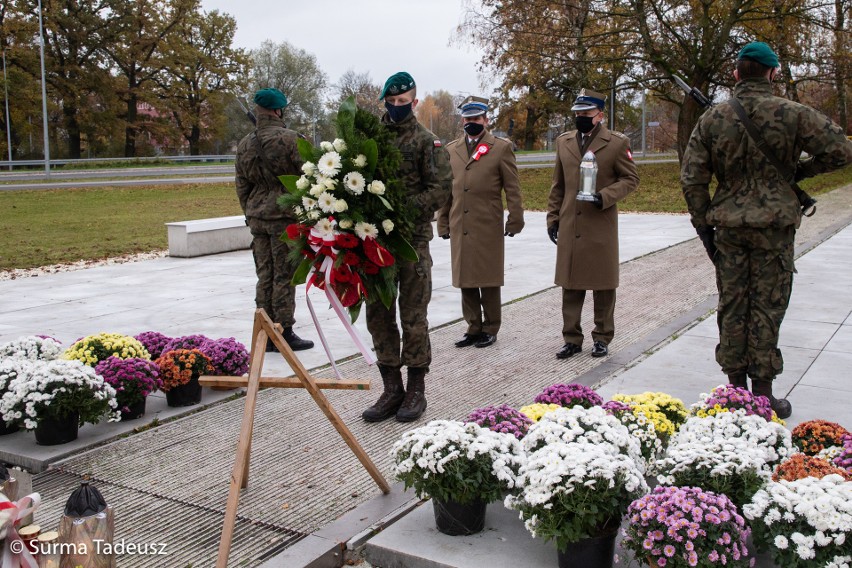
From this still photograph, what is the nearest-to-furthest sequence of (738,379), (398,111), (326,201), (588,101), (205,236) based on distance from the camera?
Answer: (326,201) → (398,111) → (738,379) → (588,101) → (205,236)

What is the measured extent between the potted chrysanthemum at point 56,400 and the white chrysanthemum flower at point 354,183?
6.91 ft

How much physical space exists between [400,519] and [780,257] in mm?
2867

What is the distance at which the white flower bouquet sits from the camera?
334cm

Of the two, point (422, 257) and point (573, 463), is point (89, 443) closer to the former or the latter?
point (422, 257)

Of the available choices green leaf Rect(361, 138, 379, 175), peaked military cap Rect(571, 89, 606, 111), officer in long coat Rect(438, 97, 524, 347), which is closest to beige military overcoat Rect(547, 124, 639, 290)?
peaked military cap Rect(571, 89, 606, 111)

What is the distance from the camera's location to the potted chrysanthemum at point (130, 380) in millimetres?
5484

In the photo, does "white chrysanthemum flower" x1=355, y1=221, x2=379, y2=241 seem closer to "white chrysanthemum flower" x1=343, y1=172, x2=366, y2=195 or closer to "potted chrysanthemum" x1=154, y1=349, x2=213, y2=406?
"white chrysanthemum flower" x1=343, y1=172, x2=366, y2=195

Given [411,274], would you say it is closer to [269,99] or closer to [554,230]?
[554,230]

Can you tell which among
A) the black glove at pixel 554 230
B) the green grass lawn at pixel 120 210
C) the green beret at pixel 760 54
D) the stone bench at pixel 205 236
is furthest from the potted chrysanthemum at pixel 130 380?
the green grass lawn at pixel 120 210

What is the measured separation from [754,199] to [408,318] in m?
2.27

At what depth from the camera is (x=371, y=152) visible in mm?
4520

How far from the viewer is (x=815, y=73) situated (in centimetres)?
2777

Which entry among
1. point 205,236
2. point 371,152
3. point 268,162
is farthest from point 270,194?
point 205,236

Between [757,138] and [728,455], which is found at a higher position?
[757,138]
